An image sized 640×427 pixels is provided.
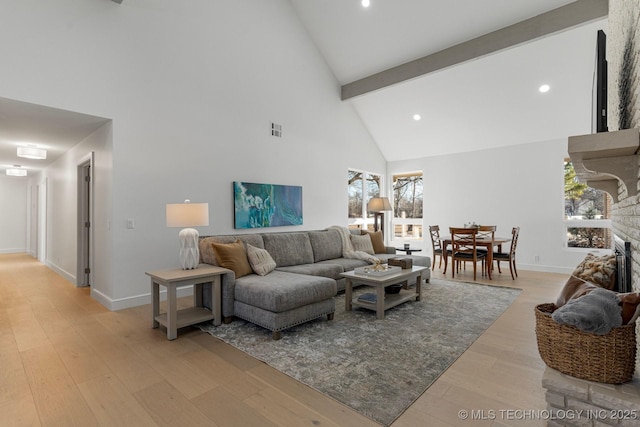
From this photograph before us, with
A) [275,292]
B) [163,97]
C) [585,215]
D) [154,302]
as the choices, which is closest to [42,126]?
[163,97]

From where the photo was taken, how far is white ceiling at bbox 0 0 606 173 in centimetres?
454

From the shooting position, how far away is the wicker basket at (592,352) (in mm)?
1450

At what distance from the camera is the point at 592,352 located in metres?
1.49

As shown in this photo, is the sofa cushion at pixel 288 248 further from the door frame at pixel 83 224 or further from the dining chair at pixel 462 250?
the door frame at pixel 83 224

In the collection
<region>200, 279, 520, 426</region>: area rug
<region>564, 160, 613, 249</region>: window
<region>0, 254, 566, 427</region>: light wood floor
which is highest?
<region>564, 160, 613, 249</region>: window

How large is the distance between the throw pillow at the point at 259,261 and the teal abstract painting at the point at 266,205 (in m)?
1.40

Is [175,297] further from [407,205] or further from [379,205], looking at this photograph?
[407,205]

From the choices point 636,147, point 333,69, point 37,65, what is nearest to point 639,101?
point 636,147

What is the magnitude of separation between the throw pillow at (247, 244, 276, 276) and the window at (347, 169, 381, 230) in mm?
4016

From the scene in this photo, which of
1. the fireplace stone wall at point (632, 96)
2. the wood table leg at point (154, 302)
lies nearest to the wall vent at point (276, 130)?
the wood table leg at point (154, 302)

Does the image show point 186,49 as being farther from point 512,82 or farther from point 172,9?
point 512,82

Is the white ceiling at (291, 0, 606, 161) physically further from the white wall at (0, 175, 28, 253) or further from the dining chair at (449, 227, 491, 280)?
the white wall at (0, 175, 28, 253)

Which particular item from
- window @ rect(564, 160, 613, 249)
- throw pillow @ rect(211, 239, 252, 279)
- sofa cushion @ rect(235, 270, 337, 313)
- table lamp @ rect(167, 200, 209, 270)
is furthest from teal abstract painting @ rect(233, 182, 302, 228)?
window @ rect(564, 160, 613, 249)

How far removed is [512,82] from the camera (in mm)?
5562
